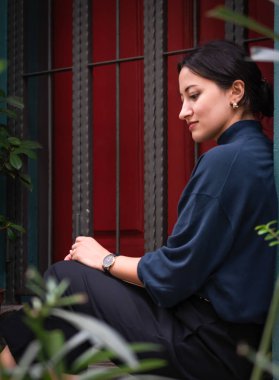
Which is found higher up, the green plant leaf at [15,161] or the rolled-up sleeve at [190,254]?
the green plant leaf at [15,161]

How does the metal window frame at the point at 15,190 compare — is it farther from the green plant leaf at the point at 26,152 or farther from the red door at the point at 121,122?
the red door at the point at 121,122

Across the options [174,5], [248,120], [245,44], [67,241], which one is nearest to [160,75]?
[245,44]

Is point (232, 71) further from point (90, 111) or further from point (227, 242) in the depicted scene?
point (90, 111)

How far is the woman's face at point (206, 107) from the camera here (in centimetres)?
187

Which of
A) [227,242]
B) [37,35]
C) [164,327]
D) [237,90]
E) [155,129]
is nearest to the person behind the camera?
[227,242]

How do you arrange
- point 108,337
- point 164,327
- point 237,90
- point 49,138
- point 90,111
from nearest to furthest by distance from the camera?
1. point 108,337
2. point 164,327
3. point 237,90
4. point 90,111
5. point 49,138

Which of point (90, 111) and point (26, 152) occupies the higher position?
point (90, 111)

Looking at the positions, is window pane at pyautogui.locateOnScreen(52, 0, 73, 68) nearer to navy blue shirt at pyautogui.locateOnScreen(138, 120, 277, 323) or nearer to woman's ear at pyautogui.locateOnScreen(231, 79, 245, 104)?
woman's ear at pyautogui.locateOnScreen(231, 79, 245, 104)

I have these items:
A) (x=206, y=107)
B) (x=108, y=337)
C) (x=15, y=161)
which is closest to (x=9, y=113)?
(x=15, y=161)

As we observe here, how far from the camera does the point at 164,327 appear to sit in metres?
1.76

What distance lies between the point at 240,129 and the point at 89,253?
0.54 m

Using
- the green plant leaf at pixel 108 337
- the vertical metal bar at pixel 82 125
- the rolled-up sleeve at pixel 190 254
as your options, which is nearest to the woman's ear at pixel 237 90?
the rolled-up sleeve at pixel 190 254

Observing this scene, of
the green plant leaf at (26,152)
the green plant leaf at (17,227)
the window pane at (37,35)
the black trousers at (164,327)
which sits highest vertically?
the window pane at (37,35)

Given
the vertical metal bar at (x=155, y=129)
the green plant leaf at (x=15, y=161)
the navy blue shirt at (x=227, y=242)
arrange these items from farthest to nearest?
the green plant leaf at (x=15, y=161), the vertical metal bar at (x=155, y=129), the navy blue shirt at (x=227, y=242)
